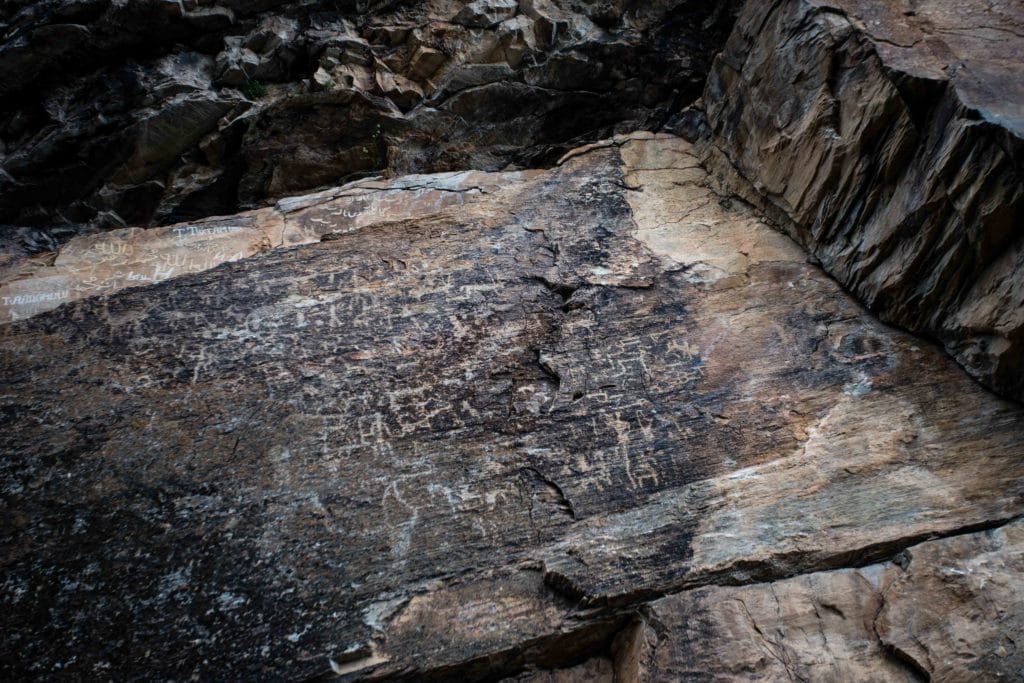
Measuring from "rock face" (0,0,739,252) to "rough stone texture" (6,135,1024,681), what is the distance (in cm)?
112

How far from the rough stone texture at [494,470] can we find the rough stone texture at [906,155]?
0.67 ft

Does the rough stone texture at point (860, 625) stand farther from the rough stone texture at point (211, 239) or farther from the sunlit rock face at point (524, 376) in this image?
the rough stone texture at point (211, 239)

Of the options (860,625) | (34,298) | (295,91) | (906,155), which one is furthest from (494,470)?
(295,91)

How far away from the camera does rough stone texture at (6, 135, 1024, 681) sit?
107 inches

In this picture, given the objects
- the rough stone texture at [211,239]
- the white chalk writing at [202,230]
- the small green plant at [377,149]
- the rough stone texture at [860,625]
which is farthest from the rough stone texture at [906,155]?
the white chalk writing at [202,230]

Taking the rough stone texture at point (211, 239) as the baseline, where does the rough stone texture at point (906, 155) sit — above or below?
above

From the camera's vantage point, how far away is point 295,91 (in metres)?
4.69

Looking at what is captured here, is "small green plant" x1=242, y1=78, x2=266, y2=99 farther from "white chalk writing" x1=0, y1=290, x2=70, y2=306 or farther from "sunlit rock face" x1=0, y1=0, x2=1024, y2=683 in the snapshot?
"white chalk writing" x1=0, y1=290, x2=70, y2=306

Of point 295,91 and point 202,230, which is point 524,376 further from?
point 295,91

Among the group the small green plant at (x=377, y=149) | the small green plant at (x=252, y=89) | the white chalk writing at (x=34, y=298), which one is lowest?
the white chalk writing at (x=34, y=298)

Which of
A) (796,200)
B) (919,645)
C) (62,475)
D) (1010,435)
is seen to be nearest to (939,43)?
(796,200)

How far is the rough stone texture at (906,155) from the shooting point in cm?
302

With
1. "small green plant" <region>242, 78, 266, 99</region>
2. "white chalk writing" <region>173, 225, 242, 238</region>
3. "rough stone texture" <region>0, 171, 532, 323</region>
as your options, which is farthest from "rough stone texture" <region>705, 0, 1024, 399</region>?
"small green plant" <region>242, 78, 266, 99</region>

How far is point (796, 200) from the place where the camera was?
379 cm
